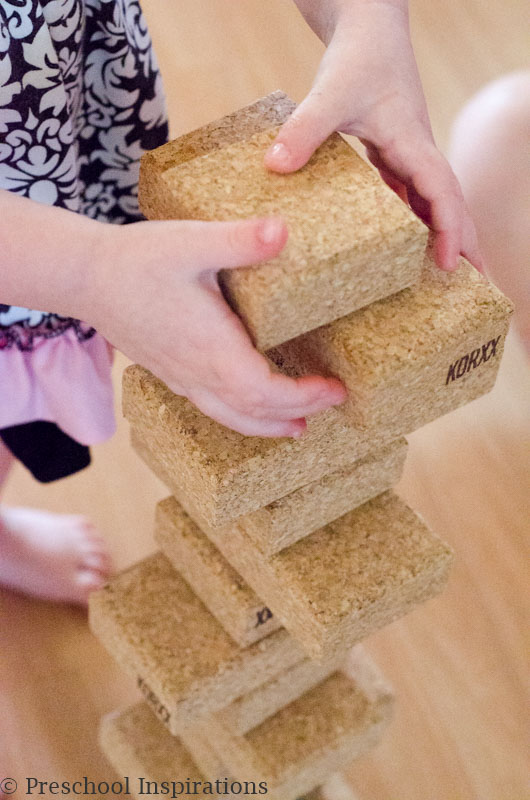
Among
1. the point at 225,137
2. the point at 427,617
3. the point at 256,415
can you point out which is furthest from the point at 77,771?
the point at 225,137

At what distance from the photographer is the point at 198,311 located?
0.66 m

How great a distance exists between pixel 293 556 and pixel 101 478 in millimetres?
788

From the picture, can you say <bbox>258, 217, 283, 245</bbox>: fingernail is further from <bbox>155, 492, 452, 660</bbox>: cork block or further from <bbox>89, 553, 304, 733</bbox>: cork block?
<bbox>89, 553, 304, 733</bbox>: cork block

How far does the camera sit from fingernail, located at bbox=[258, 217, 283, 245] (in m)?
0.63

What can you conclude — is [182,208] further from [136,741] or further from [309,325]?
[136,741]

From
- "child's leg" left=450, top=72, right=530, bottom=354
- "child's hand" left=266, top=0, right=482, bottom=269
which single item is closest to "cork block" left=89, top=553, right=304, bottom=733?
"child's hand" left=266, top=0, right=482, bottom=269

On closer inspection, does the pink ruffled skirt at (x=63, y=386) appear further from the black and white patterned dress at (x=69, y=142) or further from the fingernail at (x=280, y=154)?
the fingernail at (x=280, y=154)

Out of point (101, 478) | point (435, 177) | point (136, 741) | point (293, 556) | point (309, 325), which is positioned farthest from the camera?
point (101, 478)

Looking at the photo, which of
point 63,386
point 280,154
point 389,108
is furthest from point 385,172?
point 63,386

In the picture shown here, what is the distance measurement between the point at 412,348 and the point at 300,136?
188 mm

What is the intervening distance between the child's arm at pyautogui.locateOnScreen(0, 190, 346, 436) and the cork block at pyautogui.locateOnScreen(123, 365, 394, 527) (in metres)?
0.04

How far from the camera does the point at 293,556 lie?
0.92 meters

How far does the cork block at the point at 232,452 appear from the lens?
0.76 m

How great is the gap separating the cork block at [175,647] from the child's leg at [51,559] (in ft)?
1.34
